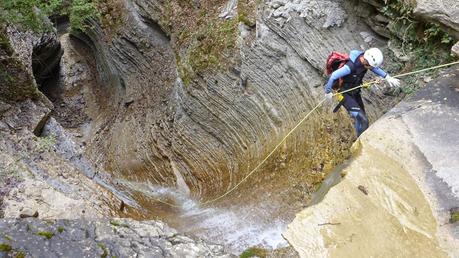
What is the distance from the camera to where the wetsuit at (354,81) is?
8.79 m

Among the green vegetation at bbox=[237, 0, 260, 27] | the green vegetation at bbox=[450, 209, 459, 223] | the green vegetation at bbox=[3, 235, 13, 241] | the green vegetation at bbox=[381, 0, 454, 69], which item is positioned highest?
the green vegetation at bbox=[237, 0, 260, 27]

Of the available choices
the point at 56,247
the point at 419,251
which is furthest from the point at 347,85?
the point at 56,247

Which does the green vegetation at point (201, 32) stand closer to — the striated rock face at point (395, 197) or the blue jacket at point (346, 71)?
the blue jacket at point (346, 71)

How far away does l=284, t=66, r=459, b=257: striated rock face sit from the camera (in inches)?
223

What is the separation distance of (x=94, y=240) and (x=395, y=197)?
406 cm

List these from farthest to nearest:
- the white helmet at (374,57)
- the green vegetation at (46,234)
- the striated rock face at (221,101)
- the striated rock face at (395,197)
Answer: the striated rock face at (221,101) < the white helmet at (374,57) < the green vegetation at (46,234) < the striated rock face at (395,197)

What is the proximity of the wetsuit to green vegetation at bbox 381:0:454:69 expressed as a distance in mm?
1371

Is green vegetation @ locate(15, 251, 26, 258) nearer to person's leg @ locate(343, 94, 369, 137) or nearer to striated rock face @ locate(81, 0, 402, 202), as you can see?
striated rock face @ locate(81, 0, 402, 202)

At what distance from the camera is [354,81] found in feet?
29.7

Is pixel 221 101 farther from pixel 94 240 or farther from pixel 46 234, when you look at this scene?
pixel 46 234

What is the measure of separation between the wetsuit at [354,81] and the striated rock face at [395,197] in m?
1.65

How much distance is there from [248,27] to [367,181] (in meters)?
7.98

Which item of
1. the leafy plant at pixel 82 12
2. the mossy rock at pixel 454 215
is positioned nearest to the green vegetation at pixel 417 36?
the mossy rock at pixel 454 215

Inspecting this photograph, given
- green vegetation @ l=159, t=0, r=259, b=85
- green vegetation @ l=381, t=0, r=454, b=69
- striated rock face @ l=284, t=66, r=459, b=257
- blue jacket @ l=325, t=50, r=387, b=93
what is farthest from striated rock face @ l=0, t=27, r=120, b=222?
green vegetation @ l=381, t=0, r=454, b=69
